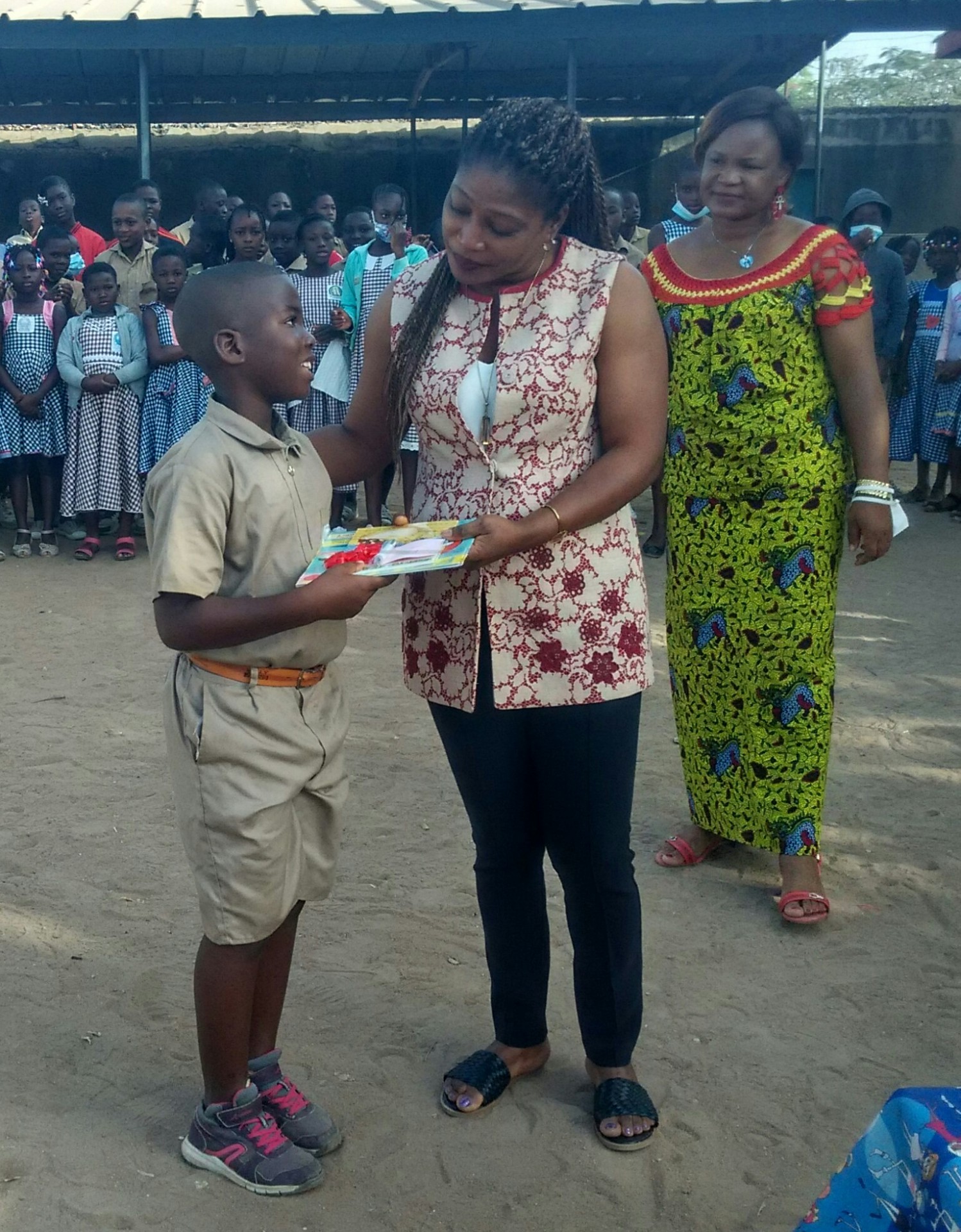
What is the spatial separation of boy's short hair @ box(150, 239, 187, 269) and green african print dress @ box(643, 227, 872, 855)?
4.78 m

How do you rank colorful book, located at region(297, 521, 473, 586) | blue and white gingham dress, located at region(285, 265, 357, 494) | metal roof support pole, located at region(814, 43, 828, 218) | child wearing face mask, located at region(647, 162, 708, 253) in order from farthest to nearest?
metal roof support pole, located at region(814, 43, 828, 218)
blue and white gingham dress, located at region(285, 265, 357, 494)
child wearing face mask, located at region(647, 162, 708, 253)
colorful book, located at region(297, 521, 473, 586)

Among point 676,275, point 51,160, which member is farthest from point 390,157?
point 676,275

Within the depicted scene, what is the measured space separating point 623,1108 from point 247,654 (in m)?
1.12

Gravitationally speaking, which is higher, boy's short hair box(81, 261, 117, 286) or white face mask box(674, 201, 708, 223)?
white face mask box(674, 201, 708, 223)

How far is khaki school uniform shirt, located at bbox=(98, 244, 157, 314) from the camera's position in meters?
7.67

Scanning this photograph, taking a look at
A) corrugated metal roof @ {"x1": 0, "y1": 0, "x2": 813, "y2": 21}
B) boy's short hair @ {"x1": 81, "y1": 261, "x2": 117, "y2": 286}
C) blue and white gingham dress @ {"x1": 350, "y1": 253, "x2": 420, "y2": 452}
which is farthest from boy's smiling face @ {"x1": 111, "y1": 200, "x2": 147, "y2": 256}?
corrugated metal roof @ {"x1": 0, "y1": 0, "x2": 813, "y2": 21}

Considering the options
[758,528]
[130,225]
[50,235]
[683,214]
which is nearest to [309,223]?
[130,225]

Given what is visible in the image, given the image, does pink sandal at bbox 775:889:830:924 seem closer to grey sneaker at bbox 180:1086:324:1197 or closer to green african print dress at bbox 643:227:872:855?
green african print dress at bbox 643:227:872:855

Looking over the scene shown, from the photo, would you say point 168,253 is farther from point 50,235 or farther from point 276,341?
point 276,341

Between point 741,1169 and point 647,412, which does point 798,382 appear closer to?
point 647,412

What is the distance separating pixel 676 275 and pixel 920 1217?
232 centimetres

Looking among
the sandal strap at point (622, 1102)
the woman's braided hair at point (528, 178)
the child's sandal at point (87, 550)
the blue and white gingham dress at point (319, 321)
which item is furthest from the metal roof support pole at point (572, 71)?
the sandal strap at point (622, 1102)

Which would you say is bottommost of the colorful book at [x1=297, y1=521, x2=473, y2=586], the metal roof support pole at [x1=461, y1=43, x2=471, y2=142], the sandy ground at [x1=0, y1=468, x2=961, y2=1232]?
the sandy ground at [x1=0, y1=468, x2=961, y2=1232]

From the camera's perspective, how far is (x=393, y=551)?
198cm
